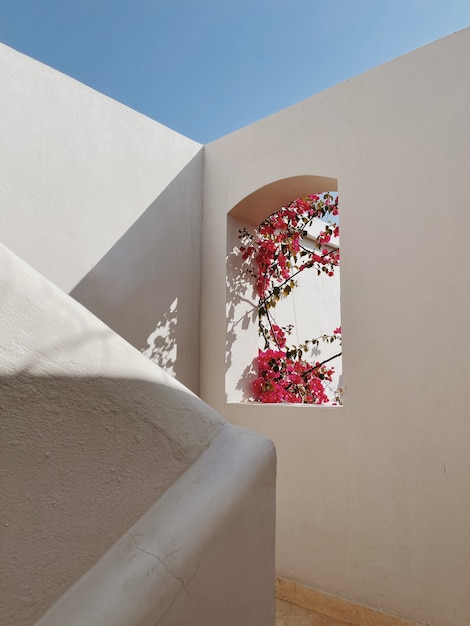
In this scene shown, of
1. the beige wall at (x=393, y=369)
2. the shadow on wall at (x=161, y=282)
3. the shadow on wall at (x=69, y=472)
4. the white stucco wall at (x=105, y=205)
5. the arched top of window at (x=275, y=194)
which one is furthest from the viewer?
the arched top of window at (x=275, y=194)

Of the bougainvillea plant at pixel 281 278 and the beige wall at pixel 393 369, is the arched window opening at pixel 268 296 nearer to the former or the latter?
the bougainvillea plant at pixel 281 278

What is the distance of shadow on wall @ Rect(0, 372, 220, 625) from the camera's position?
0.76 metres

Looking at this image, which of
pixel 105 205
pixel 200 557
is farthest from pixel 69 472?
pixel 105 205

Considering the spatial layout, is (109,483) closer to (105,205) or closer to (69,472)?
(69,472)

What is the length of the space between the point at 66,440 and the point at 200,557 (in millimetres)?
319

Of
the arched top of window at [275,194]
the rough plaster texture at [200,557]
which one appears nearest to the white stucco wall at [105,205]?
the arched top of window at [275,194]

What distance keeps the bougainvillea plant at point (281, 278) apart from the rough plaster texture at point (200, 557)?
2480 millimetres

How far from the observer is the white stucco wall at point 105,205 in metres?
2.78

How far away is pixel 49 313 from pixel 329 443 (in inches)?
86.9

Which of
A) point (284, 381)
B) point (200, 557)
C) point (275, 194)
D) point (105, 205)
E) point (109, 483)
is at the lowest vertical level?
point (200, 557)

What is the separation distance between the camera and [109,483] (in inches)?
34.9

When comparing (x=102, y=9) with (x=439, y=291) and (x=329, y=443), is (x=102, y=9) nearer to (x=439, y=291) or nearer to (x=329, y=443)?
(x=439, y=291)

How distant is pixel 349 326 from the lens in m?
2.88

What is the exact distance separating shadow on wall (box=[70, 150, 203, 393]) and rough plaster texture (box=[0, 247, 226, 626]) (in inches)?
81.7
